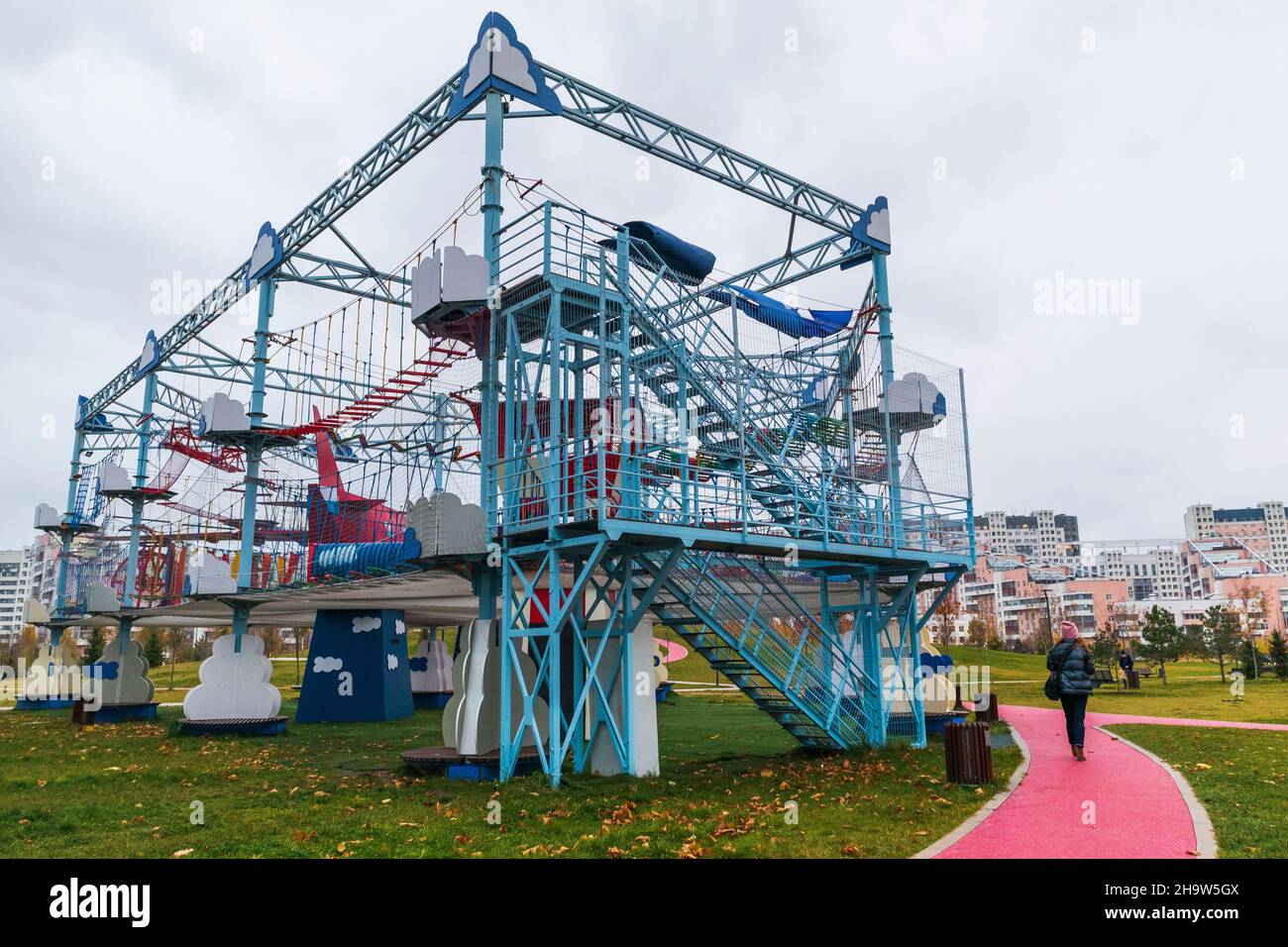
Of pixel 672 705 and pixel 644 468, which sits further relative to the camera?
pixel 672 705

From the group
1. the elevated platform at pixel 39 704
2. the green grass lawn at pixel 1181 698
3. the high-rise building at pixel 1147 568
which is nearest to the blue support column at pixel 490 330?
the green grass lawn at pixel 1181 698

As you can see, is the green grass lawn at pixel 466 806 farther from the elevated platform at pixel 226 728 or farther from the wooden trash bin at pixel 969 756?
the elevated platform at pixel 226 728

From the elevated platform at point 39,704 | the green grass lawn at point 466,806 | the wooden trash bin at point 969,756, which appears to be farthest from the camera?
the elevated platform at point 39,704

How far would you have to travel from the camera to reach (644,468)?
15.6 m

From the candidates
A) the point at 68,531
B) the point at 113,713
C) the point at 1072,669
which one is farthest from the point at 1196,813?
the point at 68,531

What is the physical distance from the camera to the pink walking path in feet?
28.6

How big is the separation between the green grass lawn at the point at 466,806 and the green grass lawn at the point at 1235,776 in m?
2.52

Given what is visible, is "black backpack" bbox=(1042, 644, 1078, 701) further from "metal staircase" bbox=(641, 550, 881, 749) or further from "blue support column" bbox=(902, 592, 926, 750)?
"blue support column" bbox=(902, 592, 926, 750)

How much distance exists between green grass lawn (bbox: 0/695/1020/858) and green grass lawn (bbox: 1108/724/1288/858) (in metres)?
2.52

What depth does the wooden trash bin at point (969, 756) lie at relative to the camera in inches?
495

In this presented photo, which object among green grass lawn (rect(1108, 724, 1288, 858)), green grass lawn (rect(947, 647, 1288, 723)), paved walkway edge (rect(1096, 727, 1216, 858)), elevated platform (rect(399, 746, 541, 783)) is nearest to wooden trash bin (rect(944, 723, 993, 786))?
paved walkway edge (rect(1096, 727, 1216, 858))
